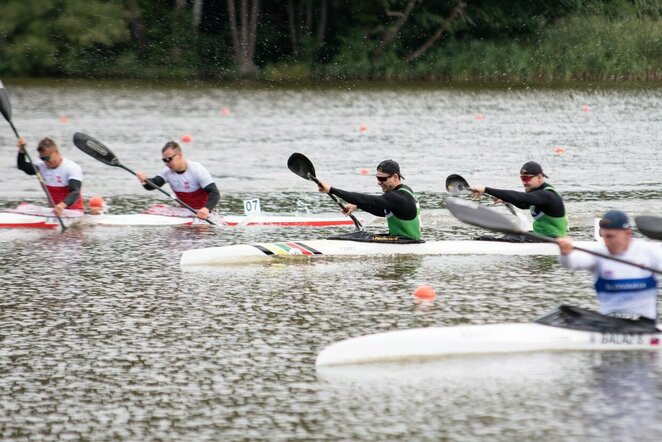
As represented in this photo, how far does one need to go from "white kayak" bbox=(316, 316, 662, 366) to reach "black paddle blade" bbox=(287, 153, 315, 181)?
6017 millimetres

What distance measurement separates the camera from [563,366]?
35.0 feet

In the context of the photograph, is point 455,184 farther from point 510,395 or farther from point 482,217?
point 510,395

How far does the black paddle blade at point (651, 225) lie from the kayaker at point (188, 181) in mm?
8297

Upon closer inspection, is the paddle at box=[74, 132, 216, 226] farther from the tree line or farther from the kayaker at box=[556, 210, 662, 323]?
the tree line

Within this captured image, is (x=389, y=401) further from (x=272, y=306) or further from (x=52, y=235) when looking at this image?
(x=52, y=235)

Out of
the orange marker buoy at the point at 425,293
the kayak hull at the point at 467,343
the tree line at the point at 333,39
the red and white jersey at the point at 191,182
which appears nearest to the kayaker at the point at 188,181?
the red and white jersey at the point at 191,182

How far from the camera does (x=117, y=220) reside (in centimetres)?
1909

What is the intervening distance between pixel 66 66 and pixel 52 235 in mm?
36776

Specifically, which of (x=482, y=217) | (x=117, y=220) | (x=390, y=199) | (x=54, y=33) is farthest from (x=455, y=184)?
(x=54, y=33)

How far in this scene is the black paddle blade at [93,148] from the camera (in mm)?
19156

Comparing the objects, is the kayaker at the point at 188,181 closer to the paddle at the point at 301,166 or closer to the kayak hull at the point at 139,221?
the kayak hull at the point at 139,221

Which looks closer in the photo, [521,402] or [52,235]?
[521,402]

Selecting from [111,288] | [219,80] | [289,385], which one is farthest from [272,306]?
[219,80]

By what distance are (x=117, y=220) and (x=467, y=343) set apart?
30.8ft
